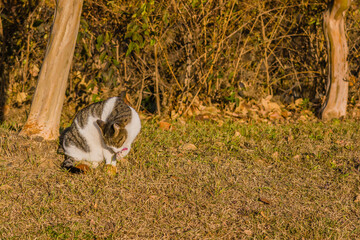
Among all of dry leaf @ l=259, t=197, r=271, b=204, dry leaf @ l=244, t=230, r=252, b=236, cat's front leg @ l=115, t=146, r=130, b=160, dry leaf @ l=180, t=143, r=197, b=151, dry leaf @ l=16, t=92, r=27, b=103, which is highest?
A: cat's front leg @ l=115, t=146, r=130, b=160

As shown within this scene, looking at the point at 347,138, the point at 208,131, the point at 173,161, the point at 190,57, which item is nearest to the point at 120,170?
the point at 173,161

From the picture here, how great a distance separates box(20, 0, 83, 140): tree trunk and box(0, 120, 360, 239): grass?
0.22 meters

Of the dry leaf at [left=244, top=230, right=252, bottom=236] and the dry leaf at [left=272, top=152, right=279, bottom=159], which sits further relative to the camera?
the dry leaf at [left=272, top=152, right=279, bottom=159]

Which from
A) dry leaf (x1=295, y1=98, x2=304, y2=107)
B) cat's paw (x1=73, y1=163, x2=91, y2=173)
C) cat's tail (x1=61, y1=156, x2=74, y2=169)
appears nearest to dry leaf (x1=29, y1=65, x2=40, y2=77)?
cat's tail (x1=61, y1=156, x2=74, y2=169)

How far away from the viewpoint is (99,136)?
11.9 feet

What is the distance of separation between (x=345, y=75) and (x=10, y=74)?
17.1 ft

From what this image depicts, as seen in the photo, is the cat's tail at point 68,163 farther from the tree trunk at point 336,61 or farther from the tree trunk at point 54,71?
the tree trunk at point 336,61

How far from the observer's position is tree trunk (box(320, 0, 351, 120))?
5.50m

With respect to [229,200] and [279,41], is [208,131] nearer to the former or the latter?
[229,200]

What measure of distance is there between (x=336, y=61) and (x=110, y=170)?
12.8 feet

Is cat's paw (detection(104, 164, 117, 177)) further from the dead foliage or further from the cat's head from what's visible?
the dead foliage

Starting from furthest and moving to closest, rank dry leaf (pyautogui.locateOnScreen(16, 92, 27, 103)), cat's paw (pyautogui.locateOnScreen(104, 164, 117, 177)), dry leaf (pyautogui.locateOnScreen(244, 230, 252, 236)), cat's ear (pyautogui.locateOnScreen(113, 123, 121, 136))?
dry leaf (pyautogui.locateOnScreen(16, 92, 27, 103)), cat's paw (pyautogui.locateOnScreen(104, 164, 117, 177)), cat's ear (pyautogui.locateOnScreen(113, 123, 121, 136)), dry leaf (pyautogui.locateOnScreen(244, 230, 252, 236))

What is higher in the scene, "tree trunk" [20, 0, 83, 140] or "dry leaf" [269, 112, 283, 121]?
"tree trunk" [20, 0, 83, 140]

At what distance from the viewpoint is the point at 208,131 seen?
16.1 feet
